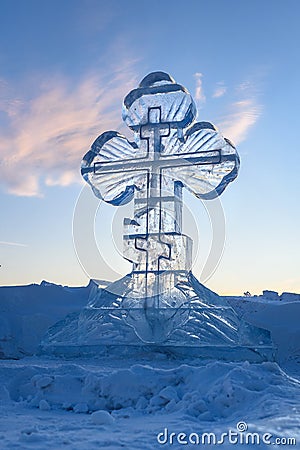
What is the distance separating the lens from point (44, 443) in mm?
2965

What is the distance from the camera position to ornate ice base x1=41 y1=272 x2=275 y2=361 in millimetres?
7145

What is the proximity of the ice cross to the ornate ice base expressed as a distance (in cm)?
17

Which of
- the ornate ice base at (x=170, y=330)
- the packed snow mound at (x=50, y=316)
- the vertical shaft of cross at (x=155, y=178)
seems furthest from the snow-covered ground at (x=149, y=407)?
the packed snow mound at (x=50, y=316)

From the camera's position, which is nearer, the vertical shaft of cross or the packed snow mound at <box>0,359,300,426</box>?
the packed snow mound at <box>0,359,300,426</box>

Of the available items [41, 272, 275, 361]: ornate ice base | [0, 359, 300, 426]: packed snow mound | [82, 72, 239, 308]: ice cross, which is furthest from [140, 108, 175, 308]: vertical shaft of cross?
[0, 359, 300, 426]: packed snow mound

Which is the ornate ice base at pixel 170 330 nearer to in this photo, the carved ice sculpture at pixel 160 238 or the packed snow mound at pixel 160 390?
the carved ice sculpture at pixel 160 238

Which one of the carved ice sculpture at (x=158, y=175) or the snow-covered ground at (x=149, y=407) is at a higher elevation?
the carved ice sculpture at (x=158, y=175)

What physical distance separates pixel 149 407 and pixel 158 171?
437cm

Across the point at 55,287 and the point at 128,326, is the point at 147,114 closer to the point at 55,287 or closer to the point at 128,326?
the point at 128,326

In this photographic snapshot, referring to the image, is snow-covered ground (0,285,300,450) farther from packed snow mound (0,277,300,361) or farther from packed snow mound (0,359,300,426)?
packed snow mound (0,277,300,361)

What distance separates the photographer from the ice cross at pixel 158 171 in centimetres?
764

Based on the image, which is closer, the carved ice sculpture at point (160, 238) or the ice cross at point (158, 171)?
the carved ice sculpture at point (160, 238)

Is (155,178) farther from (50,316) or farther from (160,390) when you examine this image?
(50,316)

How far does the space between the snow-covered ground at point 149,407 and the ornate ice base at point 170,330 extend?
7.64ft
